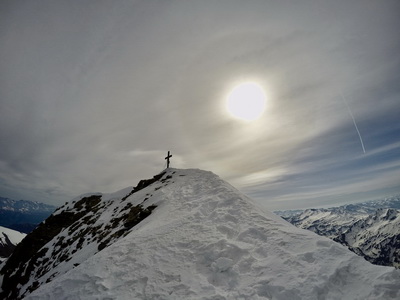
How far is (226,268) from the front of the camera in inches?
345

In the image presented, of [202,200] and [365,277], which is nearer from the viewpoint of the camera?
[365,277]

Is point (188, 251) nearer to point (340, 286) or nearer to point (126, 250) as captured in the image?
point (126, 250)

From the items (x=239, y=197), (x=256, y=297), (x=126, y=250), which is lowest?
(x=256, y=297)

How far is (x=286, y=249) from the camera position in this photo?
8.91 meters

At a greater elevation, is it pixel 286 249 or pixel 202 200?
pixel 202 200

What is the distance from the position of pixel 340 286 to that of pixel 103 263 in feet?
32.4

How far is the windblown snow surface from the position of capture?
680 centimetres

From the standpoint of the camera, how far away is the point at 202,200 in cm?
1672

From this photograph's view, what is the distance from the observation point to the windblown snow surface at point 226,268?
6.80 m

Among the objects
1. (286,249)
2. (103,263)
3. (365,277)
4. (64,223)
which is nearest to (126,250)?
(103,263)

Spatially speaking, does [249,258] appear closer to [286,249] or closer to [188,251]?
[286,249]

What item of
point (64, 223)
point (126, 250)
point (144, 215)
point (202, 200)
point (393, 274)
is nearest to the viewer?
point (393, 274)

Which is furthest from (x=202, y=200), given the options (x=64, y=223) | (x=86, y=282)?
(x=64, y=223)

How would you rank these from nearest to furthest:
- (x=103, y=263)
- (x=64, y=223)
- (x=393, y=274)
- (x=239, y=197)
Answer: (x=393, y=274)
(x=103, y=263)
(x=239, y=197)
(x=64, y=223)
